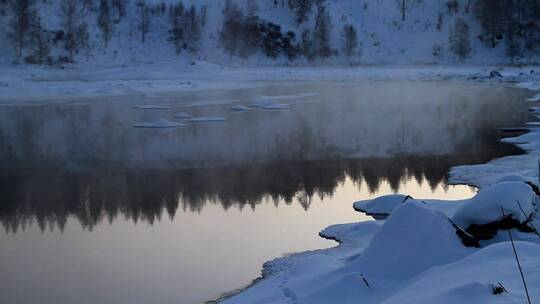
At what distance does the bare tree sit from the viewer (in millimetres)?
64500

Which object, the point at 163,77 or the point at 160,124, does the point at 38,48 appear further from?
the point at 160,124

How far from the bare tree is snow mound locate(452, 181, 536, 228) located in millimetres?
62539

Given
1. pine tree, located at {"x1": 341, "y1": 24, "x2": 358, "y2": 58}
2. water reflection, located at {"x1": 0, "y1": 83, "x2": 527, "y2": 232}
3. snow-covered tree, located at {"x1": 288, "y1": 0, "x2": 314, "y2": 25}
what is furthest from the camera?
snow-covered tree, located at {"x1": 288, "y1": 0, "x2": 314, "y2": 25}

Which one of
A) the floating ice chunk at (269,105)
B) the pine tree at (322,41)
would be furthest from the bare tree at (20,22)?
the floating ice chunk at (269,105)

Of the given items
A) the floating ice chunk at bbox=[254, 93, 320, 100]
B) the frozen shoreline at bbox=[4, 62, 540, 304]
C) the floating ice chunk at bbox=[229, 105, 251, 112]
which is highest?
the floating ice chunk at bbox=[254, 93, 320, 100]

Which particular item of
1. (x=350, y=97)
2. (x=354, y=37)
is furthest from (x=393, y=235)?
(x=354, y=37)

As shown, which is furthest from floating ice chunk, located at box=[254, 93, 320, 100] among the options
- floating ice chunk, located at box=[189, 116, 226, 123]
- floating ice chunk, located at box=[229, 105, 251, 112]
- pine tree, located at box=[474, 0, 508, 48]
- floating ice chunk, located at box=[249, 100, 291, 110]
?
pine tree, located at box=[474, 0, 508, 48]

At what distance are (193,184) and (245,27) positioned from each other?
61.9 metres

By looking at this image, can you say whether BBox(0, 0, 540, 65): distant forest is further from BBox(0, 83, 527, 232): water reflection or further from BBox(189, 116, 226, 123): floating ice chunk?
BBox(189, 116, 226, 123): floating ice chunk

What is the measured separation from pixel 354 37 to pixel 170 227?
63.8 m

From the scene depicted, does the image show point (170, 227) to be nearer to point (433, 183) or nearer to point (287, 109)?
point (433, 183)

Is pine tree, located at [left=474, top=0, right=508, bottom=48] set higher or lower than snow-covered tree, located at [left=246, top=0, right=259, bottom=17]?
lower

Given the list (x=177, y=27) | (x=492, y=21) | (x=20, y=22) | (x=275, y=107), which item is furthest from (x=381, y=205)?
(x=492, y=21)

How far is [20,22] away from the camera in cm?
6575
